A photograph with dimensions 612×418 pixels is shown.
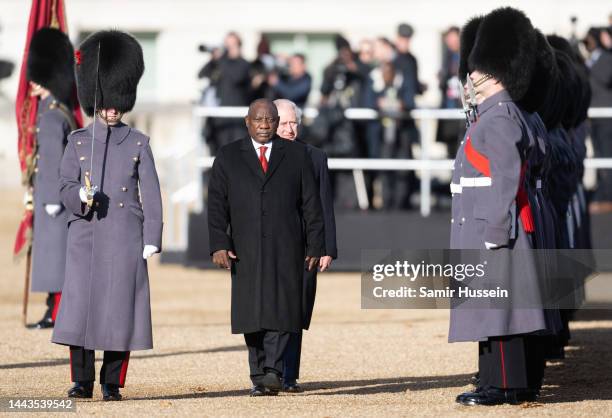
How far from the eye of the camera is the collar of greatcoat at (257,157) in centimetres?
936

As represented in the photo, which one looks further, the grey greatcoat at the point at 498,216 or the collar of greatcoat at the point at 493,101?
the collar of greatcoat at the point at 493,101

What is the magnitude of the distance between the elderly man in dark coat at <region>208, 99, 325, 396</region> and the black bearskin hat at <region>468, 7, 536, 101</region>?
1.14 m

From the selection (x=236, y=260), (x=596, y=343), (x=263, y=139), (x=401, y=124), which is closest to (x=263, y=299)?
(x=236, y=260)

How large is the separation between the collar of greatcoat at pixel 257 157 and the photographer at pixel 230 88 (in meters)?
7.87

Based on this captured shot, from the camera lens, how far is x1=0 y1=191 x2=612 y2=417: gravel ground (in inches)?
344

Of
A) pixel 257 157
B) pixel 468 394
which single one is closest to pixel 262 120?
pixel 257 157

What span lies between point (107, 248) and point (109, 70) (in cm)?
105

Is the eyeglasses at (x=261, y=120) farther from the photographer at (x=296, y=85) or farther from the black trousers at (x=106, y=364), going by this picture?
the photographer at (x=296, y=85)

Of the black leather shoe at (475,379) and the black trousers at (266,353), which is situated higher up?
the black trousers at (266,353)

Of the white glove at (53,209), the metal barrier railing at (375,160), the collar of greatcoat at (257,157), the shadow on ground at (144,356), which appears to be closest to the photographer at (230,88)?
the metal barrier railing at (375,160)

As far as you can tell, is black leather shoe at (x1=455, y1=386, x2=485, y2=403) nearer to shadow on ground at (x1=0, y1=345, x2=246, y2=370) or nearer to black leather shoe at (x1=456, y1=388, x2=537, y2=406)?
black leather shoe at (x1=456, y1=388, x2=537, y2=406)

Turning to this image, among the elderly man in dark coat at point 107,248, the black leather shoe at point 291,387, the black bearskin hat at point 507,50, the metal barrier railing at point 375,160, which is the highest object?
the black bearskin hat at point 507,50

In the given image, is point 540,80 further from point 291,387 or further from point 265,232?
point 291,387

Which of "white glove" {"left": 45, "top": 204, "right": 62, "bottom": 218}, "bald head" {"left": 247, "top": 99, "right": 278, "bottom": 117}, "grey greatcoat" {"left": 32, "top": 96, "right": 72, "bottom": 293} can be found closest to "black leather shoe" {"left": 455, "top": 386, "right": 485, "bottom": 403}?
"bald head" {"left": 247, "top": 99, "right": 278, "bottom": 117}
